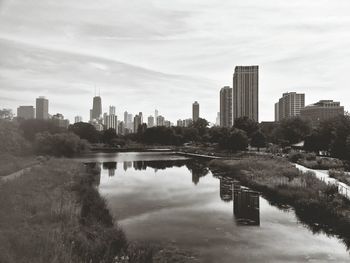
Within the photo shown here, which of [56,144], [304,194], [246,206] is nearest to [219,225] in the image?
[246,206]

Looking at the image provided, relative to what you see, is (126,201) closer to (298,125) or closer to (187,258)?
(187,258)

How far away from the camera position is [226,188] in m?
37.4

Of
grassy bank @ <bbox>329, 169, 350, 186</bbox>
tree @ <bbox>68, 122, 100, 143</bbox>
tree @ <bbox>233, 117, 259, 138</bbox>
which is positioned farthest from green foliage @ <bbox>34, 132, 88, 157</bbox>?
grassy bank @ <bbox>329, 169, 350, 186</bbox>

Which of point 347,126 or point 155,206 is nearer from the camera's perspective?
point 155,206

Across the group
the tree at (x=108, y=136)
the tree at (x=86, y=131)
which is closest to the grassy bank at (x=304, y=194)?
the tree at (x=86, y=131)

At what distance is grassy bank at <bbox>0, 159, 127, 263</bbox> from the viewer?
12750mm

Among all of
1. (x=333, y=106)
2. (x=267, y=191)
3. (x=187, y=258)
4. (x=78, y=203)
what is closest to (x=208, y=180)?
(x=267, y=191)

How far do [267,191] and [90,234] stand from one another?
20953 millimetres

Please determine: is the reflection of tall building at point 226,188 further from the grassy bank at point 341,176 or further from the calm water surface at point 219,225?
the grassy bank at point 341,176

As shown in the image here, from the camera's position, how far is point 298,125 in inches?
3888

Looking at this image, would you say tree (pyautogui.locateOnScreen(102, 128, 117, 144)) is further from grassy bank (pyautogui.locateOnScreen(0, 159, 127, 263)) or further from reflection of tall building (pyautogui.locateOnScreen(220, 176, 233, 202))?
grassy bank (pyautogui.locateOnScreen(0, 159, 127, 263))

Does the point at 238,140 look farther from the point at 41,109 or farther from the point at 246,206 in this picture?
the point at 41,109

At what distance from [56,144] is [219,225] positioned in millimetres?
61591

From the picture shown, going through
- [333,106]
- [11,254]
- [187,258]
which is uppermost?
[333,106]
